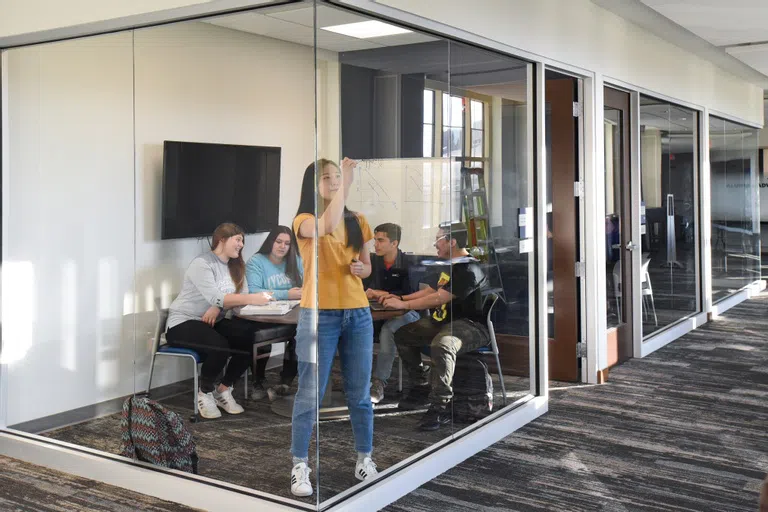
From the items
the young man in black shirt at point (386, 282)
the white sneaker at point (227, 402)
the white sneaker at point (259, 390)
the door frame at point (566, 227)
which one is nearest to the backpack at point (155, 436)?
the white sneaker at point (227, 402)

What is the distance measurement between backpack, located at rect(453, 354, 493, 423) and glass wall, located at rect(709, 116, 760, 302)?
18.9 ft

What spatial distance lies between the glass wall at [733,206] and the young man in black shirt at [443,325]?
599cm

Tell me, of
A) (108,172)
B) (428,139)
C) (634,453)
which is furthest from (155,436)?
(634,453)

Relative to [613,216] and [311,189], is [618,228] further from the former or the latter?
[311,189]

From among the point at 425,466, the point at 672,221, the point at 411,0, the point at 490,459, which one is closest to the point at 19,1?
the point at 411,0

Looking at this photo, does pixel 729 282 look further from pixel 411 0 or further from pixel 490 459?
pixel 411 0

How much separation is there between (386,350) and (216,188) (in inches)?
41.4

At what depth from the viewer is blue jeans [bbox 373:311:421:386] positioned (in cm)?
388

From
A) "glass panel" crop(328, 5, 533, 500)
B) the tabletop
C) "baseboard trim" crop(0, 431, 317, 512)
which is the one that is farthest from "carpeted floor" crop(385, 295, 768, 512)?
the tabletop

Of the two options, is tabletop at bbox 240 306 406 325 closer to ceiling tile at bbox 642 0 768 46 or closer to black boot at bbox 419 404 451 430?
black boot at bbox 419 404 451 430

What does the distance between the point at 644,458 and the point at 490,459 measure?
0.83 metres

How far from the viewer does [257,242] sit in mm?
3623

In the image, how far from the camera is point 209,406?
12.4ft

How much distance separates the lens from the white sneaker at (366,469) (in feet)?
12.4
